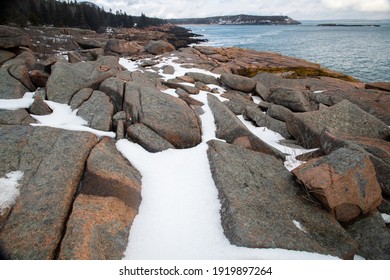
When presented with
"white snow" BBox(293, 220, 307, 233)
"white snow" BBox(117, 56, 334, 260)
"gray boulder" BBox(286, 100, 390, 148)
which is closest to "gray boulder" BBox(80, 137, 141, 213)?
"white snow" BBox(117, 56, 334, 260)

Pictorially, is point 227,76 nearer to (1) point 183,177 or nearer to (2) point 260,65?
(2) point 260,65

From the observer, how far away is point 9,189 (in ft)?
17.6

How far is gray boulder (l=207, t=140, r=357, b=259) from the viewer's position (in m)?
5.18

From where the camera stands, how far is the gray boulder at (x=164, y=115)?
8922 mm

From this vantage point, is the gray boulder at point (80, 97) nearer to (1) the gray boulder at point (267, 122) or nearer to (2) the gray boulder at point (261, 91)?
(1) the gray boulder at point (267, 122)

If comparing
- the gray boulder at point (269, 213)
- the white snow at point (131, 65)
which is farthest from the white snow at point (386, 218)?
the white snow at point (131, 65)

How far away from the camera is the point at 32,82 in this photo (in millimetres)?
11891

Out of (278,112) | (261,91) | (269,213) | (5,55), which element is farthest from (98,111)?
(5,55)

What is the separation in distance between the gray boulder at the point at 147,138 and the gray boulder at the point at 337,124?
17.9 feet

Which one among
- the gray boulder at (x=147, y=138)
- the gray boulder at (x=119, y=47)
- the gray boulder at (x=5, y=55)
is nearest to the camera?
the gray boulder at (x=147, y=138)

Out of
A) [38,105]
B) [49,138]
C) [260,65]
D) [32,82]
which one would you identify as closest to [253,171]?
[49,138]

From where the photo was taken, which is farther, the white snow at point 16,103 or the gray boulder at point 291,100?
the gray boulder at point 291,100

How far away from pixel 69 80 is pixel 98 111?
336cm

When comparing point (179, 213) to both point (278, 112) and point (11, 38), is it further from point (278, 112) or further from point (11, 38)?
point (11, 38)
